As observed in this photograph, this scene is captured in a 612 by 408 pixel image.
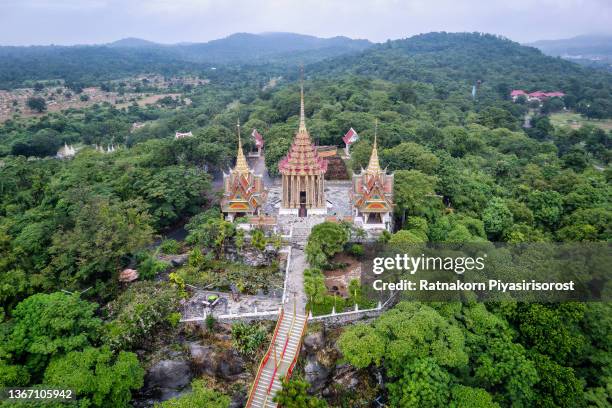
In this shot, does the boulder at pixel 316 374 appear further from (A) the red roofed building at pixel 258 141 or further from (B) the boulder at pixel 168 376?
(A) the red roofed building at pixel 258 141

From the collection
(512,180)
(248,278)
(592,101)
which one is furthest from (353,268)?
(592,101)

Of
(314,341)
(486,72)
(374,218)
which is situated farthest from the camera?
(486,72)

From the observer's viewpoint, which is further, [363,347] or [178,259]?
[178,259]

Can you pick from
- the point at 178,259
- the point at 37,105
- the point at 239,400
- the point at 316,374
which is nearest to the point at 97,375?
the point at 239,400

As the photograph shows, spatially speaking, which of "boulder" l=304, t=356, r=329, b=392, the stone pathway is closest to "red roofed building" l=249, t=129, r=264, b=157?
the stone pathway

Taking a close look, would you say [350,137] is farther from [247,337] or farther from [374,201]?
[247,337]

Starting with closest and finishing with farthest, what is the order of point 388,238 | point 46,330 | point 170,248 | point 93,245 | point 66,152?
point 46,330 → point 93,245 → point 388,238 → point 170,248 → point 66,152
